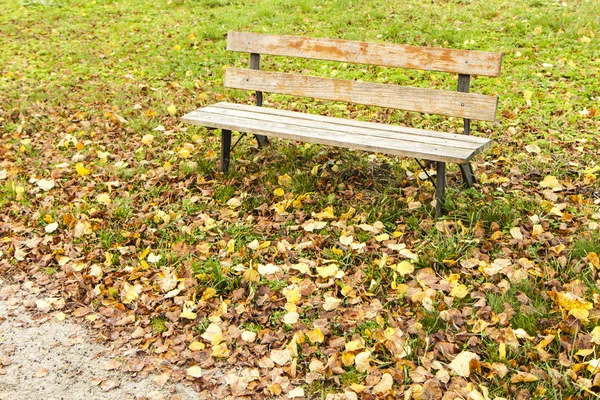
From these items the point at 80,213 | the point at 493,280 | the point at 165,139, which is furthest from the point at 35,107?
the point at 493,280

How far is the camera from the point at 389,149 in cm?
344

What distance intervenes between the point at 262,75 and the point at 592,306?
271 cm

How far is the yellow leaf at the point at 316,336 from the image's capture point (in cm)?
275

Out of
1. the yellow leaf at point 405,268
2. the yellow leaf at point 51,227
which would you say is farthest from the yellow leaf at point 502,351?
the yellow leaf at point 51,227

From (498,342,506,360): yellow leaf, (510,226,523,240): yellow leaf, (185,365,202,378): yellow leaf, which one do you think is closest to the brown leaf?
(185,365,202,378): yellow leaf

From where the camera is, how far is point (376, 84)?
4039 mm

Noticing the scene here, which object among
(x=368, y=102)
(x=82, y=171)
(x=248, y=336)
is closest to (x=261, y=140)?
(x=368, y=102)

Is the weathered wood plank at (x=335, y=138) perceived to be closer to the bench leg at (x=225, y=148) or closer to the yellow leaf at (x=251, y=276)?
the bench leg at (x=225, y=148)

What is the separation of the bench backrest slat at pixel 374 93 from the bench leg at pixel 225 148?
465mm

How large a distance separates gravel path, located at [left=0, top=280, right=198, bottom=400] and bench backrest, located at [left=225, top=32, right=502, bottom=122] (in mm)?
2187

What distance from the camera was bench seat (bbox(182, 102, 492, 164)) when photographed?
3.40 meters

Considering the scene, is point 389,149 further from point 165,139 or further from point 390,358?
point 165,139

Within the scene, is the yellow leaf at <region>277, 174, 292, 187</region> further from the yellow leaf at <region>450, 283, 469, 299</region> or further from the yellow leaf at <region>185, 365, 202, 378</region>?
the yellow leaf at <region>185, 365, 202, 378</region>

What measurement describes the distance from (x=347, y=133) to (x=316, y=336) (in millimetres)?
1444
